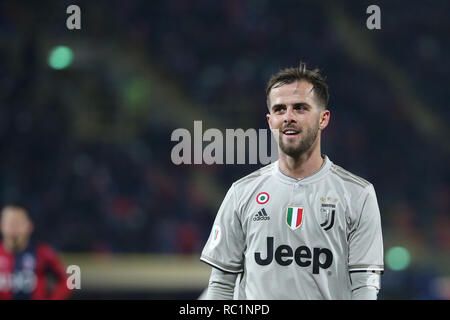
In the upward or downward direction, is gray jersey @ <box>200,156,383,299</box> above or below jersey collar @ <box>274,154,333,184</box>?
below

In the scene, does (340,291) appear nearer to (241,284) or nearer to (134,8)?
(241,284)

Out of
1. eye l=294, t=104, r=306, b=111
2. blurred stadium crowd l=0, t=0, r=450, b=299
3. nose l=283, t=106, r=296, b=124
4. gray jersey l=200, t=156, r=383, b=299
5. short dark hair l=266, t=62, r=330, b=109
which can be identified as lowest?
gray jersey l=200, t=156, r=383, b=299

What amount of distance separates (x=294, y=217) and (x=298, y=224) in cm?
4

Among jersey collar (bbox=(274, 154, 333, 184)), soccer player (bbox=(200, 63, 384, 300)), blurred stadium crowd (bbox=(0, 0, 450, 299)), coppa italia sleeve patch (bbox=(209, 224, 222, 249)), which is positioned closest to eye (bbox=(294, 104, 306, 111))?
soccer player (bbox=(200, 63, 384, 300))

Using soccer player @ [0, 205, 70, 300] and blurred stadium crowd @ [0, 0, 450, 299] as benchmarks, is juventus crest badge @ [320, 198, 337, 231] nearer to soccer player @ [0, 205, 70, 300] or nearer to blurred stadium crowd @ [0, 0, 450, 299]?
soccer player @ [0, 205, 70, 300]

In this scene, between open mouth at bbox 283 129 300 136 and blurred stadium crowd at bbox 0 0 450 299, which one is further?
blurred stadium crowd at bbox 0 0 450 299

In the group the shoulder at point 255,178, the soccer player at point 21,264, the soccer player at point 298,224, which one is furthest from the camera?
the soccer player at point 21,264

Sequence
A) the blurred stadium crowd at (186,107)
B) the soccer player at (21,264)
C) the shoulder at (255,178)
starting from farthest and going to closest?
the blurred stadium crowd at (186,107), the soccer player at (21,264), the shoulder at (255,178)

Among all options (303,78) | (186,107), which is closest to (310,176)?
(303,78)

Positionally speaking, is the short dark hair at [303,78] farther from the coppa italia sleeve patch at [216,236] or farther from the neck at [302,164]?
the coppa italia sleeve patch at [216,236]

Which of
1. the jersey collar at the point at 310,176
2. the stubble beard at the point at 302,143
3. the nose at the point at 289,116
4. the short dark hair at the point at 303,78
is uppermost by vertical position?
the short dark hair at the point at 303,78

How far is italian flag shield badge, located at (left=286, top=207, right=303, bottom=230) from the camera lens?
103 inches

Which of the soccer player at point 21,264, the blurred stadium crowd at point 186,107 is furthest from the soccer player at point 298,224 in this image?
the blurred stadium crowd at point 186,107

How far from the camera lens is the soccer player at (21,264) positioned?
222 inches
